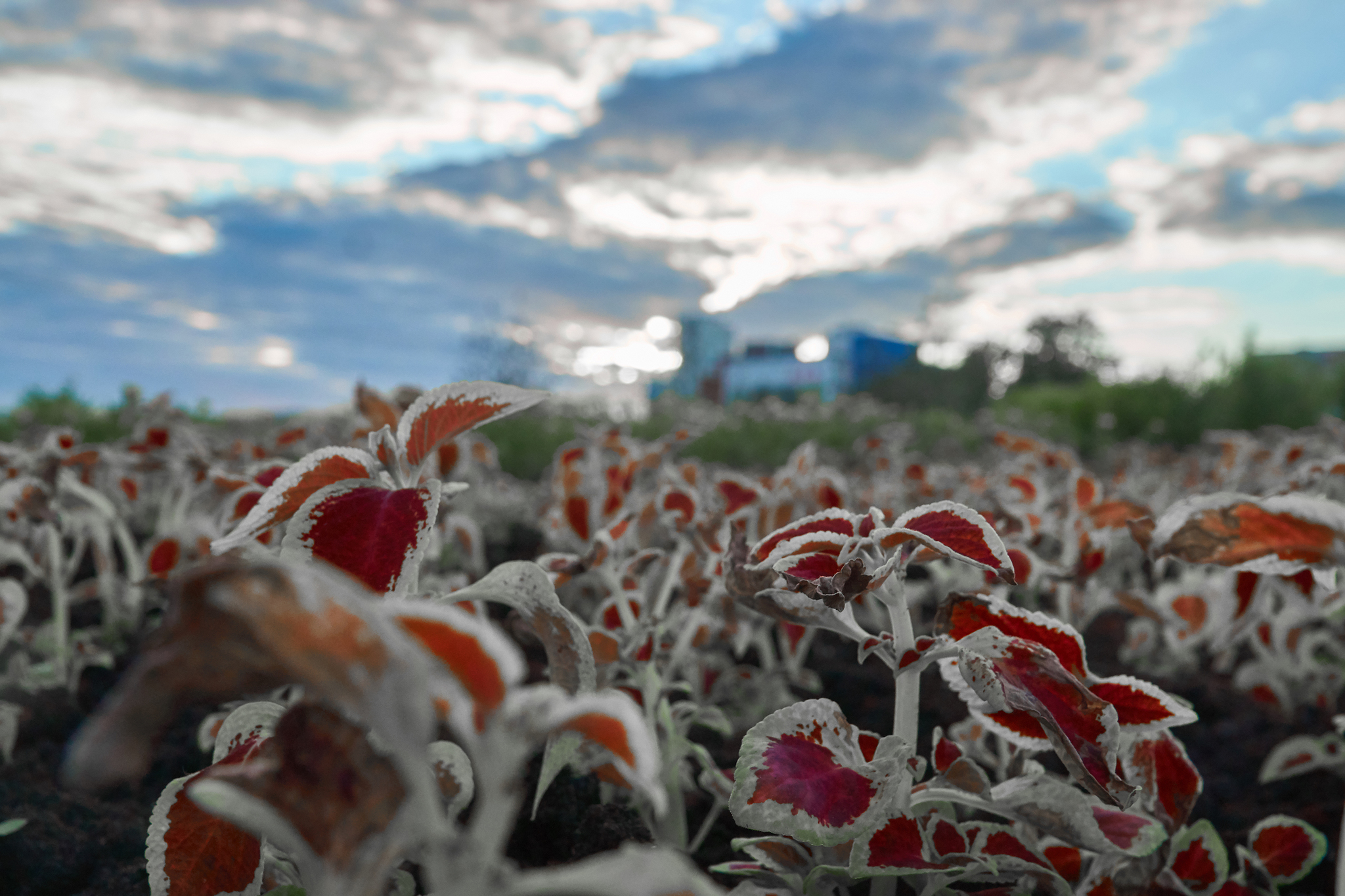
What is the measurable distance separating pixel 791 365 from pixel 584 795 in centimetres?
2801

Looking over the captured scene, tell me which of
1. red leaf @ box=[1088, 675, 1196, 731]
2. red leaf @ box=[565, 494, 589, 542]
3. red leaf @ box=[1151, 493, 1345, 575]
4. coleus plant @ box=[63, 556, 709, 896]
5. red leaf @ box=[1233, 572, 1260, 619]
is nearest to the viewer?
coleus plant @ box=[63, 556, 709, 896]

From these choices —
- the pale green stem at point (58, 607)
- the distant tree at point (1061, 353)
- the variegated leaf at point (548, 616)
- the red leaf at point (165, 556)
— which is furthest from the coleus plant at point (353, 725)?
the distant tree at point (1061, 353)

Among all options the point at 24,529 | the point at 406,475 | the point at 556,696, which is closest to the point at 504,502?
the point at 24,529

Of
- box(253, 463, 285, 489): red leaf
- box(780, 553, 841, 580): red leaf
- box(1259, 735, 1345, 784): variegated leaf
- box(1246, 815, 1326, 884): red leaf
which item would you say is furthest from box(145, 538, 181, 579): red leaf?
box(1259, 735, 1345, 784): variegated leaf

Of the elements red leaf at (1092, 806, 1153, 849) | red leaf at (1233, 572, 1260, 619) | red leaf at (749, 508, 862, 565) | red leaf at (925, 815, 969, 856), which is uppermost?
red leaf at (749, 508, 862, 565)

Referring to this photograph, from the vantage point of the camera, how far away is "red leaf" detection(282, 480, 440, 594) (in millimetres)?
764

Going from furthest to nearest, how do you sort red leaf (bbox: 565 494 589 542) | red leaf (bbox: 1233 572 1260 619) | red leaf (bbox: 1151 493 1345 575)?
1. red leaf (bbox: 565 494 589 542)
2. red leaf (bbox: 1233 572 1260 619)
3. red leaf (bbox: 1151 493 1345 575)

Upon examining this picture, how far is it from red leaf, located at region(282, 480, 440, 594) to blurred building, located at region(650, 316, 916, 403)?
17.6m

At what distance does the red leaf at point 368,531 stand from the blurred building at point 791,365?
17554 millimetres

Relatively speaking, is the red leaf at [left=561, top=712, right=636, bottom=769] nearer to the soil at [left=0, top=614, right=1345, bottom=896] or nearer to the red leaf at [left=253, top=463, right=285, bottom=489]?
the soil at [left=0, top=614, right=1345, bottom=896]

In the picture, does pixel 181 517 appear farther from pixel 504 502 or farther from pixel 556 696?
pixel 556 696

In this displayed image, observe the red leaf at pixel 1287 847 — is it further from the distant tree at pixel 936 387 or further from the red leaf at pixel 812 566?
the distant tree at pixel 936 387

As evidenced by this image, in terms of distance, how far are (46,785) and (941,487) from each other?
264 centimetres

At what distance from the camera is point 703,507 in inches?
71.9
